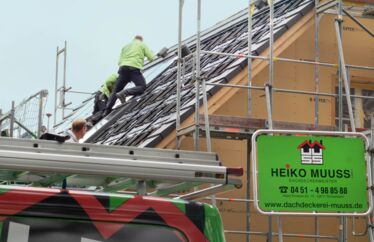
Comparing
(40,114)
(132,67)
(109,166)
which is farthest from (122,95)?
(109,166)

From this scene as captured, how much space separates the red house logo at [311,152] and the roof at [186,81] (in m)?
Answer: 2.62

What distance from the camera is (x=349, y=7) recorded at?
36.1 ft

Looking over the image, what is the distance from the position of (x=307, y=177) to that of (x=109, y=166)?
14.4ft

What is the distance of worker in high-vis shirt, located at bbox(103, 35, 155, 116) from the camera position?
14.2 meters

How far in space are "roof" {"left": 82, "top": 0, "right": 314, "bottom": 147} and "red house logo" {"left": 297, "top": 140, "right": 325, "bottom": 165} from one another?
2.62 metres

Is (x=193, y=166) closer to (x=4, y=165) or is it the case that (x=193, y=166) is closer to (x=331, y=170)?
(x=4, y=165)

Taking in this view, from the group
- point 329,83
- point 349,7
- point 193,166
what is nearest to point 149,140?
point 329,83

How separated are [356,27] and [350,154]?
398 cm

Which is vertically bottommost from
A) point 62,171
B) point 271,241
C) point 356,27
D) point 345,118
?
point 271,241

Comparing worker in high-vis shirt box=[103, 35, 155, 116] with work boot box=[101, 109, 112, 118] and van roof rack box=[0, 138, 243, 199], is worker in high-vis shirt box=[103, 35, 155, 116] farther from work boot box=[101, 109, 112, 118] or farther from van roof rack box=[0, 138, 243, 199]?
van roof rack box=[0, 138, 243, 199]

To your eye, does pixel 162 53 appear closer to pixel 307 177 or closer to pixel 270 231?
pixel 270 231

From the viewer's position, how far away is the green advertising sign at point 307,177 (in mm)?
7555

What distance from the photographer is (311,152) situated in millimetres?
7695

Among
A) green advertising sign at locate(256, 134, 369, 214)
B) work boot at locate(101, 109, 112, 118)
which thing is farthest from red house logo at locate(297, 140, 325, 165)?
work boot at locate(101, 109, 112, 118)
